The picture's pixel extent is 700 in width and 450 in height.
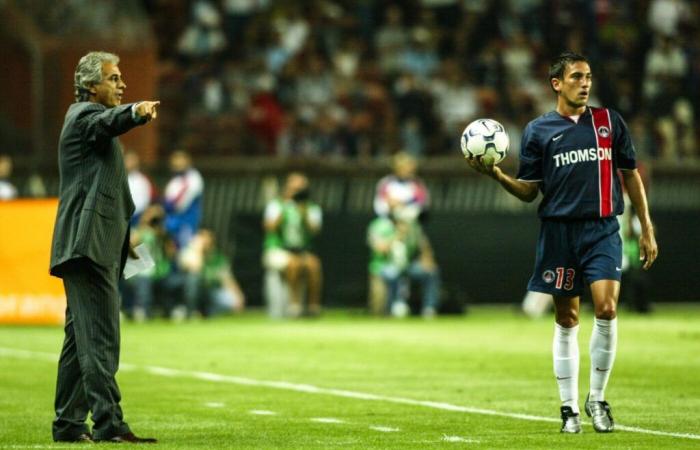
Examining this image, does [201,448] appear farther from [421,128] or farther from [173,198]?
[421,128]

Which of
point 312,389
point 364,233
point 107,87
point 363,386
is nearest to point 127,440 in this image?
point 107,87

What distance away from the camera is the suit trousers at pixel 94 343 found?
31.8 ft

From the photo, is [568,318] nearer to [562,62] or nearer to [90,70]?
[562,62]

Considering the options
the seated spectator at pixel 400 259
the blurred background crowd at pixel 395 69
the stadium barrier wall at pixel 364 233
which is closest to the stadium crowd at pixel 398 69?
the blurred background crowd at pixel 395 69

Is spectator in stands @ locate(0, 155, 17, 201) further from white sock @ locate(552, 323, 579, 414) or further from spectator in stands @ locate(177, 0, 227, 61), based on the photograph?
white sock @ locate(552, 323, 579, 414)

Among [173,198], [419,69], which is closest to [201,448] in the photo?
[173,198]

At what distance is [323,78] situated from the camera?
30000mm

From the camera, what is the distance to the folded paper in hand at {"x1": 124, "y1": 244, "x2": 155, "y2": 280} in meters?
10.4

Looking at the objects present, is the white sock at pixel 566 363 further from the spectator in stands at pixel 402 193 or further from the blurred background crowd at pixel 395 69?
the blurred background crowd at pixel 395 69

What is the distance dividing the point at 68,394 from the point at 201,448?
960mm

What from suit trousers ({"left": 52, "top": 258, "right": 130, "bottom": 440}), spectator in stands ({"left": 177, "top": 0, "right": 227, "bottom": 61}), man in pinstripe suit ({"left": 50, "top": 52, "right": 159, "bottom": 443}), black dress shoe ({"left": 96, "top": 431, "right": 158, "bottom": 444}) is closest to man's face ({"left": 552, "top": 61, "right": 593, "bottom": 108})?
man in pinstripe suit ({"left": 50, "top": 52, "right": 159, "bottom": 443})

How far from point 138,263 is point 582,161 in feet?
9.31

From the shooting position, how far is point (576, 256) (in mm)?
10430

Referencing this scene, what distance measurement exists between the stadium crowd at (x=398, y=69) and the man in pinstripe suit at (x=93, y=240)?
19068 millimetres
